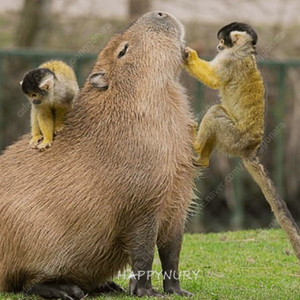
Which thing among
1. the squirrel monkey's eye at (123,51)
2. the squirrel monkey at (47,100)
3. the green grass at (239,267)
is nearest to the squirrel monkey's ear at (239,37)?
the squirrel monkey's eye at (123,51)

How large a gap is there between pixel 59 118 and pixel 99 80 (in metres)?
0.43

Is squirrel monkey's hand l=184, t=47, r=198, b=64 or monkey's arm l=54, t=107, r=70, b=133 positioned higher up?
squirrel monkey's hand l=184, t=47, r=198, b=64

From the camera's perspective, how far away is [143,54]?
22.8ft

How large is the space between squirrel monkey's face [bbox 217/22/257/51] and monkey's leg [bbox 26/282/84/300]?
2.03 metres

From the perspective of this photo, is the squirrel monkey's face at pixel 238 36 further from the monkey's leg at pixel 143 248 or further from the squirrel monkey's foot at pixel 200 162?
the monkey's leg at pixel 143 248

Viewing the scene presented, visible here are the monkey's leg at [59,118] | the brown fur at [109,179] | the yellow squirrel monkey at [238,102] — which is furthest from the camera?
the yellow squirrel monkey at [238,102]

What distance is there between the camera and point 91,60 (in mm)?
13883

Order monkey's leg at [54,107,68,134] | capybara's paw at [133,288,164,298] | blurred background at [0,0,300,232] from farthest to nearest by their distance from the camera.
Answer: blurred background at [0,0,300,232], monkey's leg at [54,107,68,134], capybara's paw at [133,288,164,298]

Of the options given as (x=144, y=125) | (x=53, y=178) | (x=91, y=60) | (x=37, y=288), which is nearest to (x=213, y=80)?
(x=144, y=125)

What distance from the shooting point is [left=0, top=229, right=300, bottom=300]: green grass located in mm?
7285

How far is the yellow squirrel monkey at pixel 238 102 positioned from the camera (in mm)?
7258

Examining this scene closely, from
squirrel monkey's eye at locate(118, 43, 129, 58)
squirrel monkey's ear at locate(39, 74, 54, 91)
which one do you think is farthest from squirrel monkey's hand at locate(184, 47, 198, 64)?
squirrel monkey's ear at locate(39, 74, 54, 91)

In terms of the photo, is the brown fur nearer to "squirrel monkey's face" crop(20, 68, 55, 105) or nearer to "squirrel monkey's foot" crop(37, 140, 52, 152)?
"squirrel monkey's foot" crop(37, 140, 52, 152)

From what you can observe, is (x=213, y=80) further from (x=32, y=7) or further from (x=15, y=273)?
(x=32, y=7)
